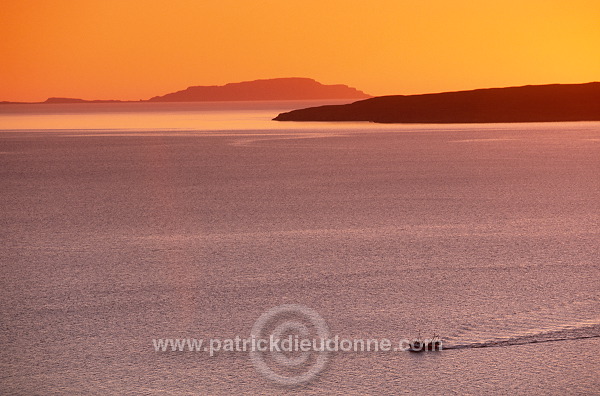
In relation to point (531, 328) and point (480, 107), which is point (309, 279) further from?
point (480, 107)

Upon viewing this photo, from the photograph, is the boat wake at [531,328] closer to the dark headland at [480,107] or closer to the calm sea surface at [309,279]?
the calm sea surface at [309,279]

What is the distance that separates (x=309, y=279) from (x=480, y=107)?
74.6m

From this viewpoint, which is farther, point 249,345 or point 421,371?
point 249,345

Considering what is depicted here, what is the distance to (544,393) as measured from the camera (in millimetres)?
5289

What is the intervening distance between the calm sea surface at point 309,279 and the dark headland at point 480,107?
58323 mm

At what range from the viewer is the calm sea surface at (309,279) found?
18.8 ft

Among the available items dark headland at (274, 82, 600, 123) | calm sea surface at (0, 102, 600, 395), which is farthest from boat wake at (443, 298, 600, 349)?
dark headland at (274, 82, 600, 123)

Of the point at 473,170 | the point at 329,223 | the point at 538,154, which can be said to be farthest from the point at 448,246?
the point at 538,154

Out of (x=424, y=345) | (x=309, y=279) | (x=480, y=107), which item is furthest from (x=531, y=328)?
(x=480, y=107)

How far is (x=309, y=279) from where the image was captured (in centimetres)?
860

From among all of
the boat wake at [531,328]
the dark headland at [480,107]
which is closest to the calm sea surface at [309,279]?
the boat wake at [531,328]

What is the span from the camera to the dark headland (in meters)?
75.9

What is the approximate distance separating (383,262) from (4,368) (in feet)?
15.3

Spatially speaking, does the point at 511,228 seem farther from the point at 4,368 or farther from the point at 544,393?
the point at 4,368
